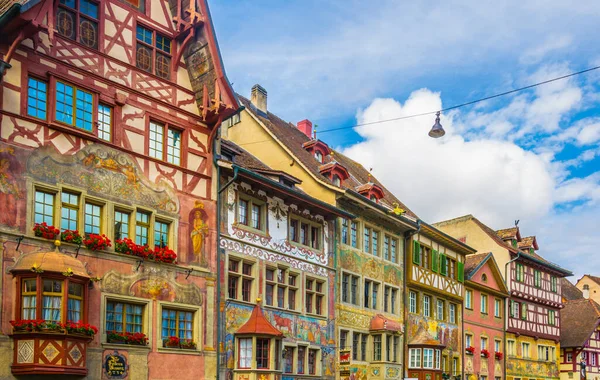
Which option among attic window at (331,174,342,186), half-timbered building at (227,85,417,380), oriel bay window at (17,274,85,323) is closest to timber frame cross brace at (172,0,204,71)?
oriel bay window at (17,274,85,323)

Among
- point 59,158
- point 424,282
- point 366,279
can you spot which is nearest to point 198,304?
point 59,158

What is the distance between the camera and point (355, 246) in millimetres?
31047

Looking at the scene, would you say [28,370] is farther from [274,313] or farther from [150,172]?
[274,313]

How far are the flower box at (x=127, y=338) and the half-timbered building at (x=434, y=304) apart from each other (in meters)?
16.1

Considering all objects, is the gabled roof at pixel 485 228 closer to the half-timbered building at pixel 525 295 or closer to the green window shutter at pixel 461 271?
the half-timbered building at pixel 525 295

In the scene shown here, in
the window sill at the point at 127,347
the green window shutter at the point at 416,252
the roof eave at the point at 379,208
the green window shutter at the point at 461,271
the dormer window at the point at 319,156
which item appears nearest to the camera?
the window sill at the point at 127,347

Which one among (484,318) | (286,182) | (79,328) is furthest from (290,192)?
(484,318)

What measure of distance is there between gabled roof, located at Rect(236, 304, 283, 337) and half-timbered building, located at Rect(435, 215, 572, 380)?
2423cm

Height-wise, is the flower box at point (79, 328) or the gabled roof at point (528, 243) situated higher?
the gabled roof at point (528, 243)

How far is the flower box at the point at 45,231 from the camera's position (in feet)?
59.6

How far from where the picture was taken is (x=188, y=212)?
22.5 m

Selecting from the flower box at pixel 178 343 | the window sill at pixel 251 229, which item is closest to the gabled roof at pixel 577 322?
the window sill at pixel 251 229

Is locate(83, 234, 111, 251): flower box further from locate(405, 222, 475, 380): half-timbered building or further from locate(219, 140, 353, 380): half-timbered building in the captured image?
locate(405, 222, 475, 380): half-timbered building

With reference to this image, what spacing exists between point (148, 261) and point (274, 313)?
248 inches
